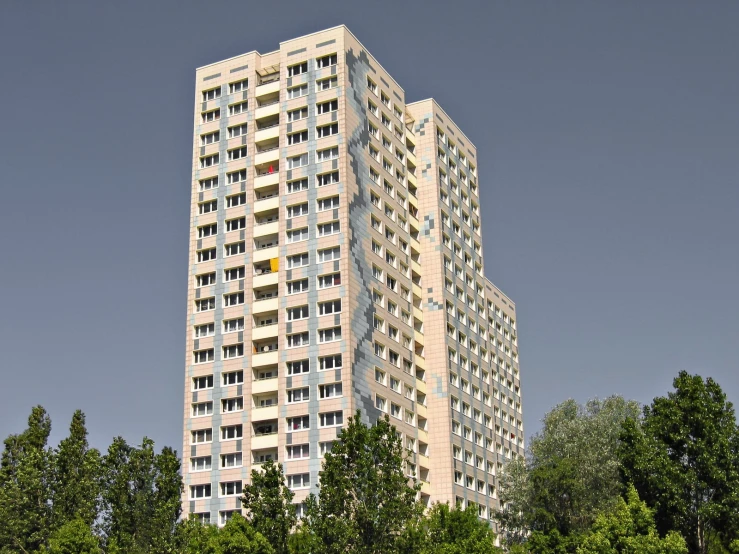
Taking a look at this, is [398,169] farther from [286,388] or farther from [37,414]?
[37,414]

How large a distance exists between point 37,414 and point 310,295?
2830cm

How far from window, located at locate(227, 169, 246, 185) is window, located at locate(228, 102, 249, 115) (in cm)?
740

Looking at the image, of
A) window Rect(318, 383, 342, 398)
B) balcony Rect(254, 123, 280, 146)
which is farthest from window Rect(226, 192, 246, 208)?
window Rect(318, 383, 342, 398)

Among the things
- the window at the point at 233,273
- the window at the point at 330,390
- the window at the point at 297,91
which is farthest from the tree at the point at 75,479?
the window at the point at 297,91

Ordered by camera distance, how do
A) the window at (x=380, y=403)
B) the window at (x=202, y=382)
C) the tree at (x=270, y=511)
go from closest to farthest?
the tree at (x=270, y=511), the window at (x=380, y=403), the window at (x=202, y=382)

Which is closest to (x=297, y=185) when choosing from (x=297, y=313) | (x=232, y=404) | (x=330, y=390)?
(x=297, y=313)

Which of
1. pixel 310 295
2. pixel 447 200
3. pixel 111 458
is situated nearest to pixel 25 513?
pixel 111 458

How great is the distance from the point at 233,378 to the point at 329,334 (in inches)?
449

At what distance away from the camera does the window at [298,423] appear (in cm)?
9412

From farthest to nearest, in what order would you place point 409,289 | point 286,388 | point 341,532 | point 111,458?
point 409,289 < point 286,388 < point 111,458 < point 341,532

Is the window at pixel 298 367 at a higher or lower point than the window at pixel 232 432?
higher

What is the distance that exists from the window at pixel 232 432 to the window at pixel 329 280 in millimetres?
16133

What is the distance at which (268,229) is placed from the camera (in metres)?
104

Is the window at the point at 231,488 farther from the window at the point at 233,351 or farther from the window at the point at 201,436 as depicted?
the window at the point at 233,351
